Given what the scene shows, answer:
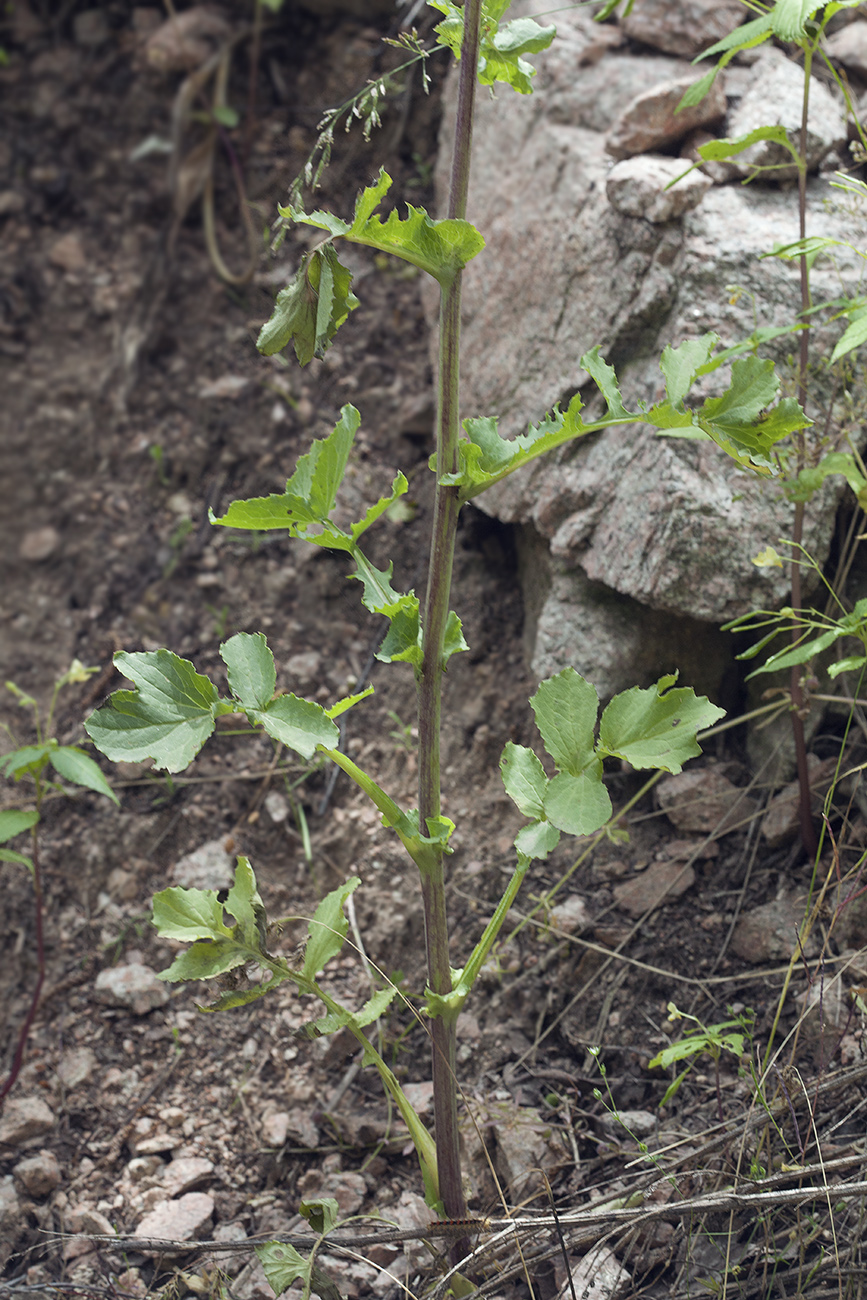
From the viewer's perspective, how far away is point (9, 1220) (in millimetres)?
1782

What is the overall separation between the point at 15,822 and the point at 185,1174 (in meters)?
0.74

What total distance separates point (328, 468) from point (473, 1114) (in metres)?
1.19

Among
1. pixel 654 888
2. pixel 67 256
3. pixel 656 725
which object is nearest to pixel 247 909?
pixel 656 725

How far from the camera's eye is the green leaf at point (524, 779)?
55.6 inches

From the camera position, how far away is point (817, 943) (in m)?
1.79

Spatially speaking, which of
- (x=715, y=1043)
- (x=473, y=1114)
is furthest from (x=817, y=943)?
(x=473, y=1114)

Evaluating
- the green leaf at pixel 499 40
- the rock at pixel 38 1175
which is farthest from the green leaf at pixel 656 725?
the rock at pixel 38 1175

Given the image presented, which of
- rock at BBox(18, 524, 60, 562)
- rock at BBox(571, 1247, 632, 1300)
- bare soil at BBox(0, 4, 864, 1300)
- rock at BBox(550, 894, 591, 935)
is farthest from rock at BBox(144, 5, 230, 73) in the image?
rock at BBox(571, 1247, 632, 1300)

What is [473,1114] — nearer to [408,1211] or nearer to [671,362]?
[408,1211]

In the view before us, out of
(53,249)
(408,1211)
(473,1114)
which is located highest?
(53,249)

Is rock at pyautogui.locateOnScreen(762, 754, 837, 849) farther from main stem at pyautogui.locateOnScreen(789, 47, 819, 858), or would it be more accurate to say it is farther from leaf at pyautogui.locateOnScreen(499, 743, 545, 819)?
leaf at pyautogui.locateOnScreen(499, 743, 545, 819)

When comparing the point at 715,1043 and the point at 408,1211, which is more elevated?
the point at 715,1043

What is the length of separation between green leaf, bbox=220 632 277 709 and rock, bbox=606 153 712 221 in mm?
1396

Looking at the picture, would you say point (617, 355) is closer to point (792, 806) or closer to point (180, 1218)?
point (792, 806)
